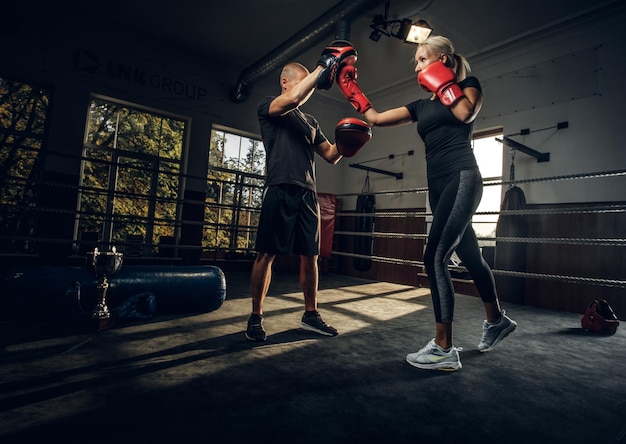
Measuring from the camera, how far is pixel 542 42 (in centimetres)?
426

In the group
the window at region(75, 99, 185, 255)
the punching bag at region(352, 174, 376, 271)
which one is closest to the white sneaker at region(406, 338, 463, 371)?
the window at region(75, 99, 185, 255)

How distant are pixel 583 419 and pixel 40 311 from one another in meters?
2.19

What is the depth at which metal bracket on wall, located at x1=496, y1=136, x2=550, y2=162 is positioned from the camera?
12.8ft

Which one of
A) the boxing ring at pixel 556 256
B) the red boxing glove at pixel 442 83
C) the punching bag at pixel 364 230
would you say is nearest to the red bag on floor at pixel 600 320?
the boxing ring at pixel 556 256

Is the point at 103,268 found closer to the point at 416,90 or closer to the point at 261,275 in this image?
Result: the point at 261,275

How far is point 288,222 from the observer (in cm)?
175

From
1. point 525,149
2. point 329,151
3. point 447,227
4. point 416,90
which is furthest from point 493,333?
point 416,90

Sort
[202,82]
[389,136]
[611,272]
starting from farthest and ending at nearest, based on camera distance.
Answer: [389,136] → [202,82] → [611,272]

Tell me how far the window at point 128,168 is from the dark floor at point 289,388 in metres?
3.12

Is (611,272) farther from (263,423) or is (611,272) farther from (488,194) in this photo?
(263,423)

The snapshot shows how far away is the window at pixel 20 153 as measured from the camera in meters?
4.24

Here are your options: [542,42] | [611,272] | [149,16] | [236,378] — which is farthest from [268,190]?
[542,42]

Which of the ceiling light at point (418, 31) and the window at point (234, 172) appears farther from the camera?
the window at point (234, 172)

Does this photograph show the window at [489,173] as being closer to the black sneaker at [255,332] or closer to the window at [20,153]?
the black sneaker at [255,332]
